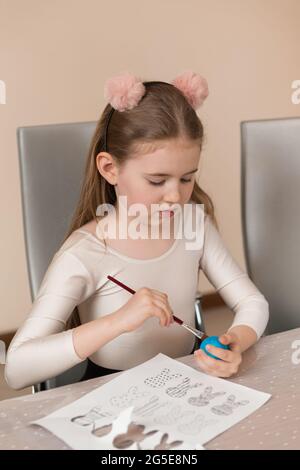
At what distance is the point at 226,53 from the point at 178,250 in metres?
1.69

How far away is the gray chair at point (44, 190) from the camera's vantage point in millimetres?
1389

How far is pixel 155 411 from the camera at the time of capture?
833mm

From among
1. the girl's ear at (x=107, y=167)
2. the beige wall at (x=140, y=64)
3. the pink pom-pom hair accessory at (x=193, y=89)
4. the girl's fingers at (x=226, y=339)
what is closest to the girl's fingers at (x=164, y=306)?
the girl's fingers at (x=226, y=339)

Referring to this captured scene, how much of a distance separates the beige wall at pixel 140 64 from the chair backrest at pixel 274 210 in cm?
108

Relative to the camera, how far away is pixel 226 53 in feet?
8.84

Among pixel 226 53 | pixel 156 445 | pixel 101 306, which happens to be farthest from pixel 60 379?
pixel 226 53

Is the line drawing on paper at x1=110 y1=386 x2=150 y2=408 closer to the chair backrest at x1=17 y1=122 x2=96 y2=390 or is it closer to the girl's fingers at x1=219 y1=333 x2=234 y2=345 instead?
the girl's fingers at x1=219 y1=333 x2=234 y2=345

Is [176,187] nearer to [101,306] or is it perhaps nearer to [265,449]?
[101,306]

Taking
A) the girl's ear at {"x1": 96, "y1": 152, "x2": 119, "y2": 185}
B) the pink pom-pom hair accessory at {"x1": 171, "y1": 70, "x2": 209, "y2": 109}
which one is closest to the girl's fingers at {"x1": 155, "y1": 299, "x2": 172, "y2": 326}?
the girl's ear at {"x1": 96, "y1": 152, "x2": 119, "y2": 185}

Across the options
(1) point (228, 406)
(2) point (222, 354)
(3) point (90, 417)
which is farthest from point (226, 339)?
(3) point (90, 417)

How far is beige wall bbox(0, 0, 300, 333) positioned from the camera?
2318 millimetres

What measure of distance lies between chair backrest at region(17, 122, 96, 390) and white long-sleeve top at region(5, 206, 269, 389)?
0.65 ft

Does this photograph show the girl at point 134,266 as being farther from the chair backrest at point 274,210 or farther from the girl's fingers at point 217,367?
the chair backrest at point 274,210

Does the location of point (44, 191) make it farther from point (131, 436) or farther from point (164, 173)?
point (131, 436)
